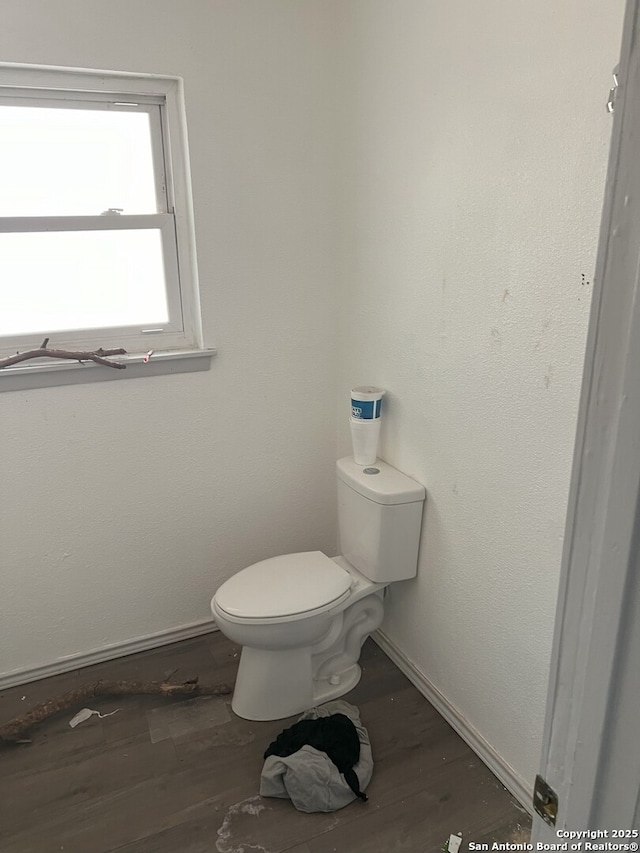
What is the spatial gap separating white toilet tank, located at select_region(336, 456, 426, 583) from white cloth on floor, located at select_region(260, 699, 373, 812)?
539 mm

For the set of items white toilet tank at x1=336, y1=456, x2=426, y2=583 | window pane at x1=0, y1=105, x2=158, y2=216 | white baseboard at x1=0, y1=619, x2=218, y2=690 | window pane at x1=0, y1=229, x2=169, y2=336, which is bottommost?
white baseboard at x1=0, y1=619, x2=218, y2=690

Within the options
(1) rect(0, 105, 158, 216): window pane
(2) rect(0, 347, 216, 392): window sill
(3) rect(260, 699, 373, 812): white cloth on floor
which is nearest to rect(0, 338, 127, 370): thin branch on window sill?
(2) rect(0, 347, 216, 392): window sill

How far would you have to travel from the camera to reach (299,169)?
2.09 metres

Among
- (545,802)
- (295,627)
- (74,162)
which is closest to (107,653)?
(295,627)

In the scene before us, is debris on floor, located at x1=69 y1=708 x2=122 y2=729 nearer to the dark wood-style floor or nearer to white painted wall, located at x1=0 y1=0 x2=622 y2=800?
the dark wood-style floor

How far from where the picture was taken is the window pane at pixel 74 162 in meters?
1.84

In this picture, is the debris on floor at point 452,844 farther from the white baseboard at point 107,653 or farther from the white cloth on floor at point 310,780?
the white baseboard at point 107,653

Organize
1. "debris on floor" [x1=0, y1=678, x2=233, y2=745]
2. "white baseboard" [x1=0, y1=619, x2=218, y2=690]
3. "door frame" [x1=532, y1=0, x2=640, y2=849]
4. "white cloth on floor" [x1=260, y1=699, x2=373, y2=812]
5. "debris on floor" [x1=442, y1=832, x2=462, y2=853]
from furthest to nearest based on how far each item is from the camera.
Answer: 1. "white baseboard" [x1=0, y1=619, x2=218, y2=690]
2. "debris on floor" [x1=0, y1=678, x2=233, y2=745]
3. "white cloth on floor" [x1=260, y1=699, x2=373, y2=812]
4. "debris on floor" [x1=442, y1=832, x2=462, y2=853]
5. "door frame" [x1=532, y1=0, x2=640, y2=849]

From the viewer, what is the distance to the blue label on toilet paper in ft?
6.56

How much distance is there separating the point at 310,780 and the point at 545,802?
3.86ft

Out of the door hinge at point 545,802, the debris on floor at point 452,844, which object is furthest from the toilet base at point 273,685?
the door hinge at point 545,802

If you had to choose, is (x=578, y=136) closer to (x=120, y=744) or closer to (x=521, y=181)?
(x=521, y=181)

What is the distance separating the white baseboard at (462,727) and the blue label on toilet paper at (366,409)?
0.81m

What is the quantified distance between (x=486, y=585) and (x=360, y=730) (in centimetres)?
58
